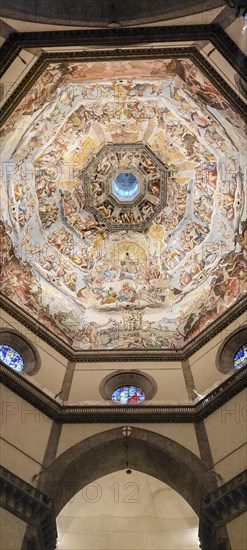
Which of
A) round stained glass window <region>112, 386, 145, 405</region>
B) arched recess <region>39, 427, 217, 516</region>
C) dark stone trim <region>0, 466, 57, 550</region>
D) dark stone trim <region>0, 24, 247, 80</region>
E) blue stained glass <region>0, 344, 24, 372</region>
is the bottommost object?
dark stone trim <region>0, 466, 57, 550</region>

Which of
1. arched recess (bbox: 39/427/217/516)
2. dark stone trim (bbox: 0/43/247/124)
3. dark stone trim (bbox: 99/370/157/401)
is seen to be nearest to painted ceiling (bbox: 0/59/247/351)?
dark stone trim (bbox: 0/43/247/124)

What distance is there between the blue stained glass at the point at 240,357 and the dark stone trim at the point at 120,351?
43.4 inches

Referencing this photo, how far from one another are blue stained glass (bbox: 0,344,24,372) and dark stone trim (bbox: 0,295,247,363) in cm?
115

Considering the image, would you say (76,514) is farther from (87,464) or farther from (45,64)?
(45,64)

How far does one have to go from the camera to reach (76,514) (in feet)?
65.1

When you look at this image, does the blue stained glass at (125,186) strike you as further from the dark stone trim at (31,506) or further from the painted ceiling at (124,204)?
the dark stone trim at (31,506)

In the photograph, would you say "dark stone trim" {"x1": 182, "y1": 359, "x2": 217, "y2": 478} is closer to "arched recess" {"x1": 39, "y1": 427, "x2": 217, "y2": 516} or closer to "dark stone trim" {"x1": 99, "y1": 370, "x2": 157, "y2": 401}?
"arched recess" {"x1": 39, "y1": 427, "x2": 217, "y2": 516}

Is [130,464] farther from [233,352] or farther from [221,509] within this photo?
[233,352]

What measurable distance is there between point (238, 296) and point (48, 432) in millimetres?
7311

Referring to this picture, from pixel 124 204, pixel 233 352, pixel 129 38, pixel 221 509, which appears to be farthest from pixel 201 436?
pixel 124 204

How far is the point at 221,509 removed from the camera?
1468 cm

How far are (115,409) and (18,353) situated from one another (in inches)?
147

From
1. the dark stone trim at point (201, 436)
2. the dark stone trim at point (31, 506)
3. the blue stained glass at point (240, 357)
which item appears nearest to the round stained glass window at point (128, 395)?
the dark stone trim at point (201, 436)

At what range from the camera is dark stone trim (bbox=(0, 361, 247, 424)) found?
1727 cm
